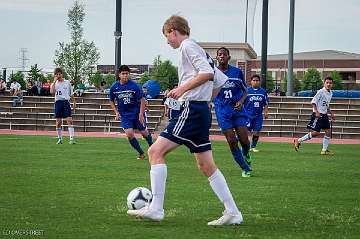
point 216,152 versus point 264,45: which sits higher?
point 264,45

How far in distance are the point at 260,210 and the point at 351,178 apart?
5591 mm

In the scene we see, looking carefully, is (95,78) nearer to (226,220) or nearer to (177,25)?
(177,25)

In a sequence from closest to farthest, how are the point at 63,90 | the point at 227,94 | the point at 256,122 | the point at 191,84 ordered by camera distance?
the point at 191,84
the point at 227,94
the point at 256,122
the point at 63,90

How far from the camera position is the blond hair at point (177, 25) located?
28.7ft

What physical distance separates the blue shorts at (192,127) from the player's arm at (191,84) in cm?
29

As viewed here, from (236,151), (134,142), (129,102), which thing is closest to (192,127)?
(236,151)

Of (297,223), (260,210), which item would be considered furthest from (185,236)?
(260,210)

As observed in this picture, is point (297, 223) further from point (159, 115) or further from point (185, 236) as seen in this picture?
point (159, 115)

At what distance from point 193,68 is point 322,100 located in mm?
15020

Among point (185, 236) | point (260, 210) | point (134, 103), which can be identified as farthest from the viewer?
point (134, 103)

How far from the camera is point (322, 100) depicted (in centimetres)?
2333

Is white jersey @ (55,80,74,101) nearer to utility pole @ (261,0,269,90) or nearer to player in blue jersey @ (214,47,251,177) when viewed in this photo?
player in blue jersey @ (214,47,251,177)

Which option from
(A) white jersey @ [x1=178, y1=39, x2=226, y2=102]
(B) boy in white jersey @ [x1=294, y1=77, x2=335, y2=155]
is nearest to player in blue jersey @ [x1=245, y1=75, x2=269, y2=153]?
(B) boy in white jersey @ [x1=294, y1=77, x2=335, y2=155]

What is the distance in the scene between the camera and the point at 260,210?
10102mm
